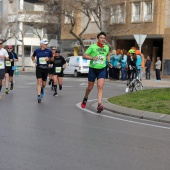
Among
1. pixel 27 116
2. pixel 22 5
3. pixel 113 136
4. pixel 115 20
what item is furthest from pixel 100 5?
pixel 113 136

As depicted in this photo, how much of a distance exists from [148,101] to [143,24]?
26.1m

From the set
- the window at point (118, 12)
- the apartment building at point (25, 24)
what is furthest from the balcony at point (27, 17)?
the window at point (118, 12)

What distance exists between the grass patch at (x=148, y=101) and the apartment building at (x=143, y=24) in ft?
75.1

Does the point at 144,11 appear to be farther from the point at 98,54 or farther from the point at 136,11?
the point at 98,54

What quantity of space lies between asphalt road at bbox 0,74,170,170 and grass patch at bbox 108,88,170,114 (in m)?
1.00

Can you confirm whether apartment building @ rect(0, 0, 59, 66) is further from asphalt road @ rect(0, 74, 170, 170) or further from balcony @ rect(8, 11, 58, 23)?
asphalt road @ rect(0, 74, 170, 170)

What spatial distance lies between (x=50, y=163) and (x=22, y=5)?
183 ft

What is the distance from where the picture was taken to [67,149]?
25.4 ft

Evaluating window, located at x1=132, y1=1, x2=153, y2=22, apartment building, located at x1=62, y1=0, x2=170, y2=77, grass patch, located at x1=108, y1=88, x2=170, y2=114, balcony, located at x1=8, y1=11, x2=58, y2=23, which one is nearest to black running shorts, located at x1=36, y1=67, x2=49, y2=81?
grass patch, located at x1=108, y1=88, x2=170, y2=114

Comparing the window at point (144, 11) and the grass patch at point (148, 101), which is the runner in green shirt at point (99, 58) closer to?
the grass patch at point (148, 101)

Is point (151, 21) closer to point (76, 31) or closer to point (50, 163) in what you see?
point (76, 31)

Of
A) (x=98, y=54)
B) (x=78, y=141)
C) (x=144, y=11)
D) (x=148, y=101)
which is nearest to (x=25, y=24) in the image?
(x=144, y=11)

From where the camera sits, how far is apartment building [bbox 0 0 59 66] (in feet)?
191

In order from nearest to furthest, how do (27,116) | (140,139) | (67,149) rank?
(67,149)
(140,139)
(27,116)
